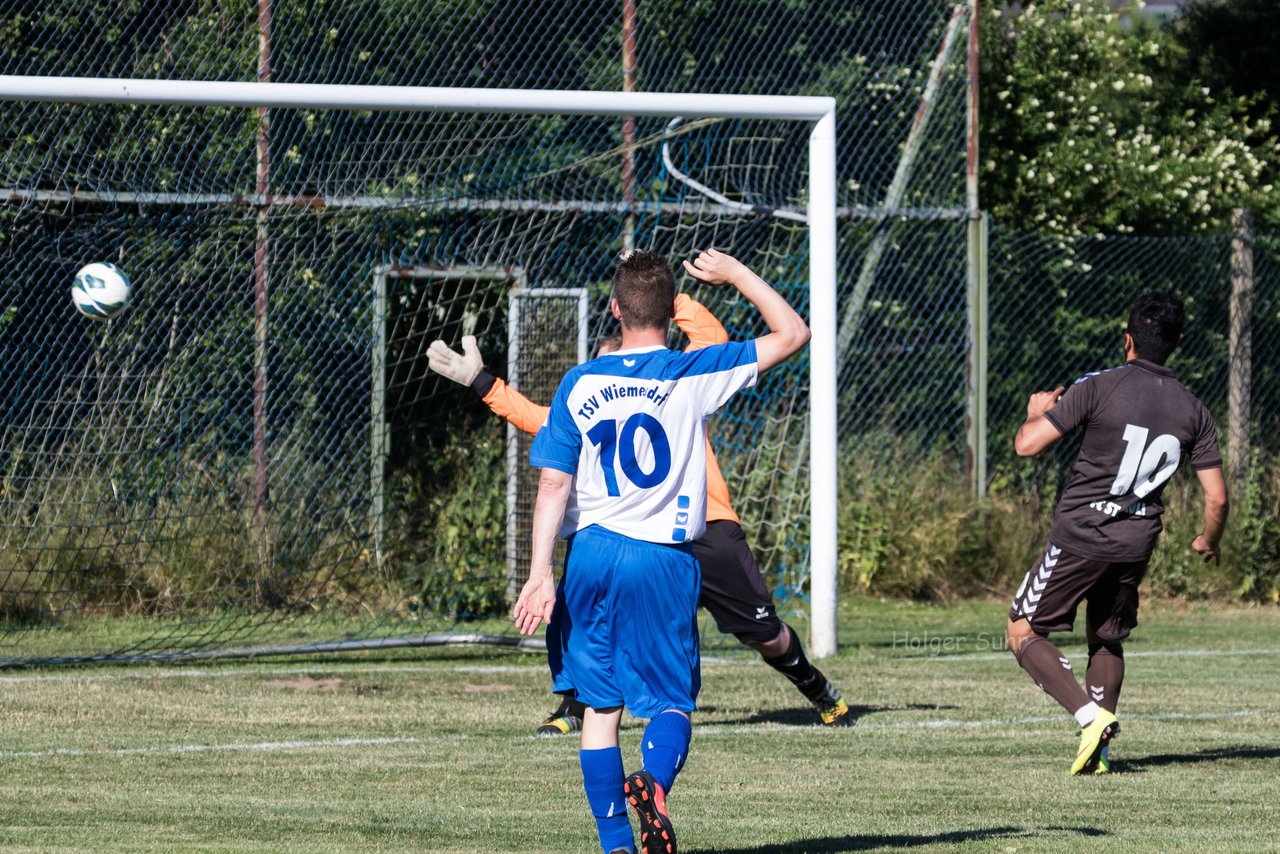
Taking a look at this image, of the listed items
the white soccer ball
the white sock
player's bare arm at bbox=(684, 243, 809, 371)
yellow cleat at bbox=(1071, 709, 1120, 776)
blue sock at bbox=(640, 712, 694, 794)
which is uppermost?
the white soccer ball

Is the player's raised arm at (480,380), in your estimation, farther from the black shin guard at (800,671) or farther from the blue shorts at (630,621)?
the black shin guard at (800,671)

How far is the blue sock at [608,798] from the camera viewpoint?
16.6 feet

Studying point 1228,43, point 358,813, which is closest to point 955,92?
point 1228,43

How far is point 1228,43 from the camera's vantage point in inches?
796

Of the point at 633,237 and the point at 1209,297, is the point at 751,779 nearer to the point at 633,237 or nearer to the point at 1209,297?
the point at 633,237

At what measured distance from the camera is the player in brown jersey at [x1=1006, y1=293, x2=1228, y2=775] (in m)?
7.12

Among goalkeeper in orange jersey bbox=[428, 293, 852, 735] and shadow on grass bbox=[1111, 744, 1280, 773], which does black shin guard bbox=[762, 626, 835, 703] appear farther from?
shadow on grass bbox=[1111, 744, 1280, 773]

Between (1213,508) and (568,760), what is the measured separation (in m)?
2.79

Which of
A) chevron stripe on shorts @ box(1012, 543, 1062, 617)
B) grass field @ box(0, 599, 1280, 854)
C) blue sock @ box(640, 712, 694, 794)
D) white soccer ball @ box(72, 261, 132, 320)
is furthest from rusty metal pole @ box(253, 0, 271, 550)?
blue sock @ box(640, 712, 694, 794)

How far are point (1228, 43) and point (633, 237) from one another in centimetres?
1034

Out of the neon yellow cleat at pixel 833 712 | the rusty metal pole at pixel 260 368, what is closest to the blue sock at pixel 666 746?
the neon yellow cleat at pixel 833 712

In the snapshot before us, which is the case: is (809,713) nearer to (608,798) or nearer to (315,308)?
(608,798)

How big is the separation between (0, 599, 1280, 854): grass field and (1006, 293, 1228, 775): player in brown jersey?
442 mm

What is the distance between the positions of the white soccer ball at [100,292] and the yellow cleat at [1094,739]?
5483 millimetres
